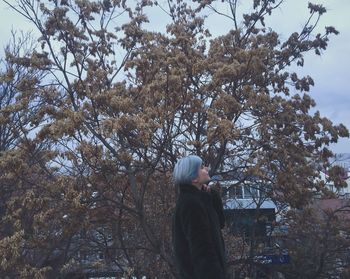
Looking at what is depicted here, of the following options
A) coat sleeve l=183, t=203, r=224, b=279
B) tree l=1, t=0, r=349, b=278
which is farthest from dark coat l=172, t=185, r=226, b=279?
tree l=1, t=0, r=349, b=278

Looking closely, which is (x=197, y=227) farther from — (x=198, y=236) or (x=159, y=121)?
(x=159, y=121)

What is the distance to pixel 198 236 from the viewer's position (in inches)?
162

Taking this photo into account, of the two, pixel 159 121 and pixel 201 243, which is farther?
pixel 159 121

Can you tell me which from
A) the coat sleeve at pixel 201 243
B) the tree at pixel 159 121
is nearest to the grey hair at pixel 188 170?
the coat sleeve at pixel 201 243

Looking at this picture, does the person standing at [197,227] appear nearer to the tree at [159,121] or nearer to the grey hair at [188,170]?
the grey hair at [188,170]

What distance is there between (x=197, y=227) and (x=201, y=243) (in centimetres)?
11

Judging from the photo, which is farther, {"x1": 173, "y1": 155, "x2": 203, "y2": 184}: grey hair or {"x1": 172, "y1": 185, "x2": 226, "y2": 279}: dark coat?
{"x1": 173, "y1": 155, "x2": 203, "y2": 184}: grey hair

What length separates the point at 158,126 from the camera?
8992 millimetres

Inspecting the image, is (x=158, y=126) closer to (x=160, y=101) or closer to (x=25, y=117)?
(x=160, y=101)

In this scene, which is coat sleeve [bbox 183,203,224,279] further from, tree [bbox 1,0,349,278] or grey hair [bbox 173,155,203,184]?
tree [bbox 1,0,349,278]

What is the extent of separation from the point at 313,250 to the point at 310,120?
2.36m

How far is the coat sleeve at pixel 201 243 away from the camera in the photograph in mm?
4000

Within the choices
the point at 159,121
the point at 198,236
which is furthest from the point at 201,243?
the point at 159,121

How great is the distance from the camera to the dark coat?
403 cm
